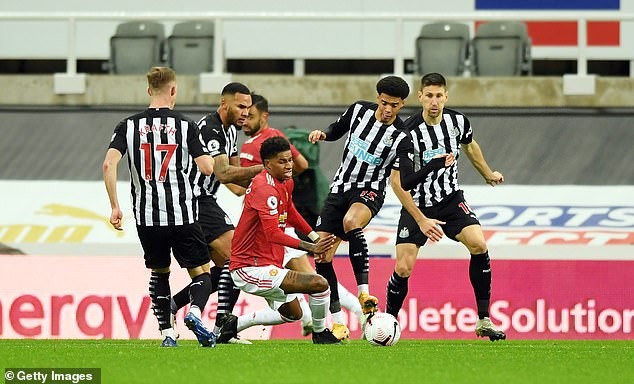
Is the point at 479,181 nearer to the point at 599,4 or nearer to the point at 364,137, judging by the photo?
the point at 599,4

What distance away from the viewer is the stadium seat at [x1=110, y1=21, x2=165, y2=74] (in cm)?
1922

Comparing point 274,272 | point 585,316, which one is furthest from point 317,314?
point 585,316

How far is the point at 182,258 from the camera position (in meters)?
10.6

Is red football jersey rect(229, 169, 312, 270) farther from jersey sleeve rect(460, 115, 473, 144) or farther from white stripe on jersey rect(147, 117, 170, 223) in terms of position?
jersey sleeve rect(460, 115, 473, 144)

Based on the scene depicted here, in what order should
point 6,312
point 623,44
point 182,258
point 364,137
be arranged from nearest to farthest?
point 182,258 < point 364,137 < point 6,312 < point 623,44

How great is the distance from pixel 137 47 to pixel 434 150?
8279 mm

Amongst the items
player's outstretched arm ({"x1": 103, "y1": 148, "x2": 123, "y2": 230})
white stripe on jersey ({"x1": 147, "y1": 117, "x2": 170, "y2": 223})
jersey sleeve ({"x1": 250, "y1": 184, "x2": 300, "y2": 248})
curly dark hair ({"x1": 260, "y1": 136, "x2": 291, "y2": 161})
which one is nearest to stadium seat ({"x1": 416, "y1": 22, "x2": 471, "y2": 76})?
curly dark hair ({"x1": 260, "y1": 136, "x2": 291, "y2": 161})

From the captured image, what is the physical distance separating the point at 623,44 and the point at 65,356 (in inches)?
495

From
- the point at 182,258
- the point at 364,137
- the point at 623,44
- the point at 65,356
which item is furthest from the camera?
the point at 623,44

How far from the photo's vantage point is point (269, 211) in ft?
34.6

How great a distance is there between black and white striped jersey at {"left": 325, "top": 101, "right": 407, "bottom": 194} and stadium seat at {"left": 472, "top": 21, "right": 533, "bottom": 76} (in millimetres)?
7316

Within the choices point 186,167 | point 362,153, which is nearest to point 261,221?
point 186,167

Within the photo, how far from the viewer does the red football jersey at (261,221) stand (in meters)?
10.6

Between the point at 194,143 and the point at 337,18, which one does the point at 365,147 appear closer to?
the point at 194,143
